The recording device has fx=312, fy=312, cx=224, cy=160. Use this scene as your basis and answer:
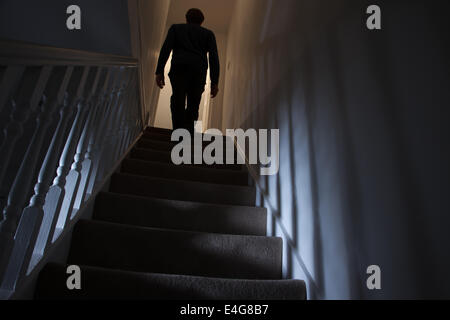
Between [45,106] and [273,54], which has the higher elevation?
[273,54]

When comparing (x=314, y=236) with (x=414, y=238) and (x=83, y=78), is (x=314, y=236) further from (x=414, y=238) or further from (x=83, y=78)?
(x=83, y=78)

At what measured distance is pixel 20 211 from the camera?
0.90 meters

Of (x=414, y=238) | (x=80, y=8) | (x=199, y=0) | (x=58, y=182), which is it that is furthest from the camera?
(x=199, y=0)

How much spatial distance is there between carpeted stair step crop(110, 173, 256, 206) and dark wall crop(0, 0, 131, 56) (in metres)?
0.90

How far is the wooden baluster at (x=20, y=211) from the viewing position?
86cm

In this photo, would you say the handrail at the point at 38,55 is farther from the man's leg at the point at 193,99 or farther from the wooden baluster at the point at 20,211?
the man's leg at the point at 193,99

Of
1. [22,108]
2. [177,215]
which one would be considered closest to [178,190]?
[177,215]

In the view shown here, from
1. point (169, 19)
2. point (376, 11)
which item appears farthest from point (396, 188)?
point (169, 19)

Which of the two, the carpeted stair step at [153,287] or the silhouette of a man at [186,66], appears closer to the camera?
the carpeted stair step at [153,287]

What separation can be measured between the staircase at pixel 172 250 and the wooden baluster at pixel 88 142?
146mm

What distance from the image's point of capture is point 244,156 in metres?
2.58

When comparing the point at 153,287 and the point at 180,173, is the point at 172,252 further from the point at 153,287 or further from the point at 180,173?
the point at 180,173

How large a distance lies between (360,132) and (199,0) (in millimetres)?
5492

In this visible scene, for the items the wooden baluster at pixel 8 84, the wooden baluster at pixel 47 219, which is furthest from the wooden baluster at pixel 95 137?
the wooden baluster at pixel 8 84
